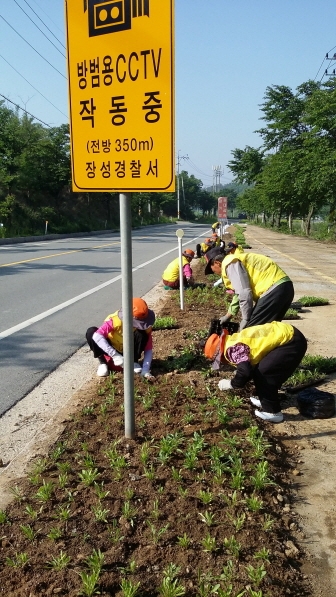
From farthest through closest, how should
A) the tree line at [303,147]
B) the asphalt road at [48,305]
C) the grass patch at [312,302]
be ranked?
the tree line at [303,147]
the grass patch at [312,302]
the asphalt road at [48,305]

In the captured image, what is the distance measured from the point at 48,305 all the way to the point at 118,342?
3.86 m

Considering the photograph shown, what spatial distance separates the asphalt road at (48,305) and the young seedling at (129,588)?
237cm

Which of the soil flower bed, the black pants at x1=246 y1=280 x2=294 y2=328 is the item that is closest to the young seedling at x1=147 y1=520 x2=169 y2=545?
the soil flower bed

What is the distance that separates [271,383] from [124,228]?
1836mm

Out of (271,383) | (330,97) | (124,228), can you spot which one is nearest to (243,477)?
(271,383)

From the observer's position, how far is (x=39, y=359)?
5.57 metres

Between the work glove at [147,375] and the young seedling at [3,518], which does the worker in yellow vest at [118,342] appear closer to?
the work glove at [147,375]

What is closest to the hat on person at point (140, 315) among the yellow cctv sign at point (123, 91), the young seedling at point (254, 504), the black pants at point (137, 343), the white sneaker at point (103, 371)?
the black pants at point (137, 343)

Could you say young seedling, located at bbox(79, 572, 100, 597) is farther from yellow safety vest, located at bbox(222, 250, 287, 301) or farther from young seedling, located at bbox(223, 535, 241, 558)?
yellow safety vest, located at bbox(222, 250, 287, 301)

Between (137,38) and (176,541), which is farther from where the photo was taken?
(137,38)

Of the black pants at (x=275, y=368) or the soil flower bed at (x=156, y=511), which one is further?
the black pants at (x=275, y=368)

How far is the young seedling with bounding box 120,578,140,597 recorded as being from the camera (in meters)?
2.03

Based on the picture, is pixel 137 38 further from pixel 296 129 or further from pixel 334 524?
pixel 296 129

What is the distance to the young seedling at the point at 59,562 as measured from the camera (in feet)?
7.20
